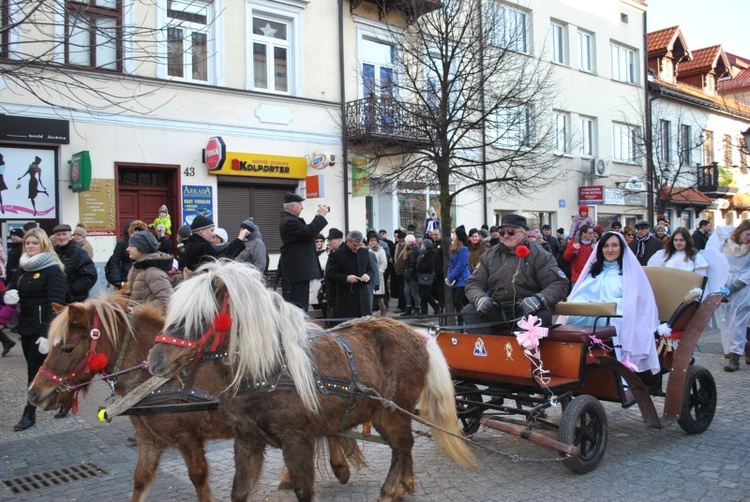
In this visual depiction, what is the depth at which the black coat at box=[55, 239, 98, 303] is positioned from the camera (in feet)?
24.6

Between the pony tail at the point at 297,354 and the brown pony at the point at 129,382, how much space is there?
62 centimetres

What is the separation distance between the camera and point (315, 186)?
52.9ft

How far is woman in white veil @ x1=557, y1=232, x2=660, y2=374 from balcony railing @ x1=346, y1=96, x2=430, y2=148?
23.9 feet

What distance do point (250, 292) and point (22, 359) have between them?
8171 millimetres

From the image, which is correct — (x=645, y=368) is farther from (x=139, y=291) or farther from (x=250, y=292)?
(x=139, y=291)

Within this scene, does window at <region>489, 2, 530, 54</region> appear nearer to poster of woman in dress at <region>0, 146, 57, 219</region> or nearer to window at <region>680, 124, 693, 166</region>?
poster of woman in dress at <region>0, 146, 57, 219</region>

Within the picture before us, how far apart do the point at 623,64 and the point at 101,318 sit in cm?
2738

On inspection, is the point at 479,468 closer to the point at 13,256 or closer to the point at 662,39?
the point at 13,256

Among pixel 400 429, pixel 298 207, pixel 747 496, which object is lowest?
pixel 747 496

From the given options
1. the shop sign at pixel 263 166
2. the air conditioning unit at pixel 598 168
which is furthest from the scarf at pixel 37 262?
the air conditioning unit at pixel 598 168

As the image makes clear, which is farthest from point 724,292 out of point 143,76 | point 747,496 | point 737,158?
point 737,158

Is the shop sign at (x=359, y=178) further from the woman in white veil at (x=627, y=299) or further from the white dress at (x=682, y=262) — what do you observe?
the woman in white veil at (x=627, y=299)

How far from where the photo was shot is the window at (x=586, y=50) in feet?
82.3

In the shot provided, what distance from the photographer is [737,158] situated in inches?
1361
